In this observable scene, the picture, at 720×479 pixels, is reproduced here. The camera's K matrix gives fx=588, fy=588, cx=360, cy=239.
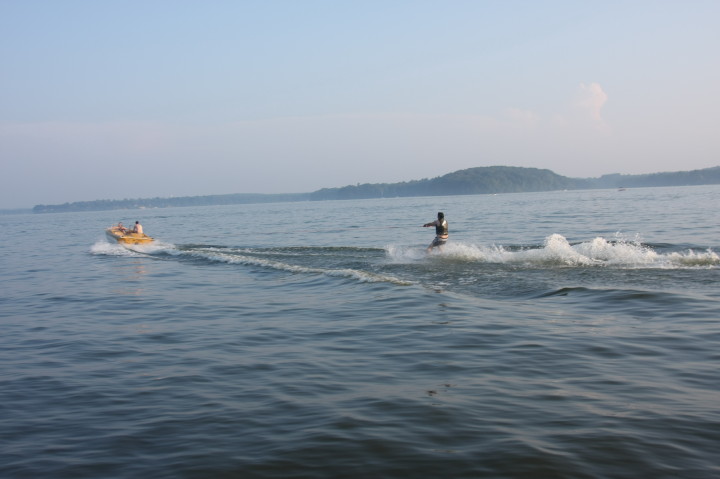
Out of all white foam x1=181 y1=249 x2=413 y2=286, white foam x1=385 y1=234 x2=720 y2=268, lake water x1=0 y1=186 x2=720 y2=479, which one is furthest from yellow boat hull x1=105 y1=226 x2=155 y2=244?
white foam x1=385 y1=234 x2=720 y2=268

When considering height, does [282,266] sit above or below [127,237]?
below

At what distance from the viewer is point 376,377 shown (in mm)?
8242

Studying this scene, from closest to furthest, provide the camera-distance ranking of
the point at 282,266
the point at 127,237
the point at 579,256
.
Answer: the point at 579,256, the point at 282,266, the point at 127,237

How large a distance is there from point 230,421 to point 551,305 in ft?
28.1

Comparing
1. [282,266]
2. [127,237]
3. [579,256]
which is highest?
[127,237]

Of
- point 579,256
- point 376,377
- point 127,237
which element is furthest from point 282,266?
point 127,237

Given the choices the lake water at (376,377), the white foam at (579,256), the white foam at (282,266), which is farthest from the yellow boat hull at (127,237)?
the white foam at (579,256)

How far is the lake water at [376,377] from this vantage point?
5738 mm

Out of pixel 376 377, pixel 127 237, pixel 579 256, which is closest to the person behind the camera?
pixel 376 377

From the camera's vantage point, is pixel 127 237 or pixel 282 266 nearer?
pixel 282 266

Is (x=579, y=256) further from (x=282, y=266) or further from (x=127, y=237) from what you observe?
(x=127, y=237)

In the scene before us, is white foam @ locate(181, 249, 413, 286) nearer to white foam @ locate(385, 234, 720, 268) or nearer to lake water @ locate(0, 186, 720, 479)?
lake water @ locate(0, 186, 720, 479)

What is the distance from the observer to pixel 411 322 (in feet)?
39.2

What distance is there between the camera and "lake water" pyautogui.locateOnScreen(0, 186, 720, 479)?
5.74m
